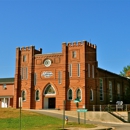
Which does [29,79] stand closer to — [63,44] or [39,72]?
[39,72]

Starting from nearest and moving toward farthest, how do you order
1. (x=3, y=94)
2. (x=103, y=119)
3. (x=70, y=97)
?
(x=103, y=119)
(x=70, y=97)
(x=3, y=94)

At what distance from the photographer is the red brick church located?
170ft

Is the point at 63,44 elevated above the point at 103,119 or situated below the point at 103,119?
above

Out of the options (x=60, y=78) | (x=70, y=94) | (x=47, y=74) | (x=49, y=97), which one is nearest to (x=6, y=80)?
(x=47, y=74)

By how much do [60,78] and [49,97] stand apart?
4087mm

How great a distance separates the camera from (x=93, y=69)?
54.1 m

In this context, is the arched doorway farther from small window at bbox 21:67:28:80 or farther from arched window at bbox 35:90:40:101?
small window at bbox 21:67:28:80

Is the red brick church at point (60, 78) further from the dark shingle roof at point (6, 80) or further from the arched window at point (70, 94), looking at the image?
the dark shingle roof at point (6, 80)

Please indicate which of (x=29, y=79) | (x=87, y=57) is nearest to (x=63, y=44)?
(x=87, y=57)

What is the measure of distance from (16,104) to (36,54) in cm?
1004

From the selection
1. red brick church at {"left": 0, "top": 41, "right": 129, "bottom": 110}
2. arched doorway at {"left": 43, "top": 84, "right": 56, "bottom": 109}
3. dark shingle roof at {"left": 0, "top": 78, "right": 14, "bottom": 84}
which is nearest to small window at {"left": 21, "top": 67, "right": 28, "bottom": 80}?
red brick church at {"left": 0, "top": 41, "right": 129, "bottom": 110}

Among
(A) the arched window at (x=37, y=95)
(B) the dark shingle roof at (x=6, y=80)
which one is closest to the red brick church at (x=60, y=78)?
(A) the arched window at (x=37, y=95)

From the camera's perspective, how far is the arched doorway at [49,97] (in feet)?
176

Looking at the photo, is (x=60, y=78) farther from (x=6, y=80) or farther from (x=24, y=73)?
(x=6, y=80)
